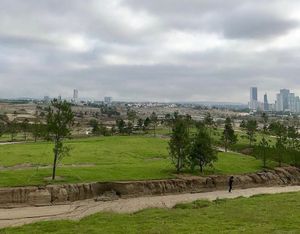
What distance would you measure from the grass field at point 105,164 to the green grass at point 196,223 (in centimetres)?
2146

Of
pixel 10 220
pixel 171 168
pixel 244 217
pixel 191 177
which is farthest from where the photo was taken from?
pixel 171 168

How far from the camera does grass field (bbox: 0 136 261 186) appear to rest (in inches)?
2085

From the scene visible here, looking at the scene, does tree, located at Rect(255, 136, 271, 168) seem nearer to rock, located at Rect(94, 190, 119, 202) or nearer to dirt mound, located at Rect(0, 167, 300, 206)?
dirt mound, located at Rect(0, 167, 300, 206)

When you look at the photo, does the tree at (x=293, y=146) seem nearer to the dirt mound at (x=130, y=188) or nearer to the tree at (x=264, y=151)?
the tree at (x=264, y=151)

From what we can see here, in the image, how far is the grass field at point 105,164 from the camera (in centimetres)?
5297

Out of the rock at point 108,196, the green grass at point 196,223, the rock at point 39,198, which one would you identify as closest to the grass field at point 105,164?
the rock at point 39,198

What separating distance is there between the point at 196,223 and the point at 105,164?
40912mm

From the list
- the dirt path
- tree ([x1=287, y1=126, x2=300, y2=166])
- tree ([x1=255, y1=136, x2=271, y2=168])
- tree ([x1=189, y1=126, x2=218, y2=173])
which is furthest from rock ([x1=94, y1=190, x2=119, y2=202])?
tree ([x1=287, y1=126, x2=300, y2=166])

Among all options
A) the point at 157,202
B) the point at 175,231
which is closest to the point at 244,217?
the point at 175,231

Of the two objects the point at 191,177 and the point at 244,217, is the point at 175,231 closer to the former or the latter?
the point at 244,217

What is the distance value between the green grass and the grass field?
21.5m

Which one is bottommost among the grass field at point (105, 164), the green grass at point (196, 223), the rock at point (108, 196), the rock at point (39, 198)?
the rock at point (108, 196)

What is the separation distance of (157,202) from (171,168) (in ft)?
55.4

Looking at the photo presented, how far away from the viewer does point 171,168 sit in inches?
2598
